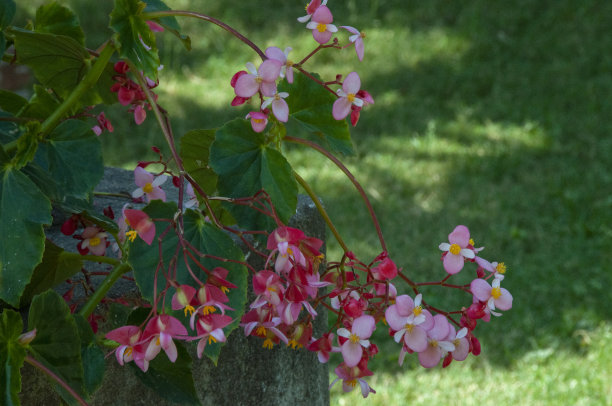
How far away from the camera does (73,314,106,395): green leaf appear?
3.40 ft

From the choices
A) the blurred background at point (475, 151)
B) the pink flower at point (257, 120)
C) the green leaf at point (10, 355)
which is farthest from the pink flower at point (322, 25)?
the blurred background at point (475, 151)

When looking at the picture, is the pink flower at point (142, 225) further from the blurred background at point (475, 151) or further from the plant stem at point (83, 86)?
the blurred background at point (475, 151)

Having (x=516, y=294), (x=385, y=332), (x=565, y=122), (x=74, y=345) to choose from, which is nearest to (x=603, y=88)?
(x=565, y=122)

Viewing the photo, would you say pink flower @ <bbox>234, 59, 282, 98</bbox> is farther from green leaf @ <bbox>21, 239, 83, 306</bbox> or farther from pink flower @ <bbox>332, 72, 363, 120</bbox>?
green leaf @ <bbox>21, 239, 83, 306</bbox>

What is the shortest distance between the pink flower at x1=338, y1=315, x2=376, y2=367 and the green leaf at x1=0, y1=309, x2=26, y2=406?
33cm

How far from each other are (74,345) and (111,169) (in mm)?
1024

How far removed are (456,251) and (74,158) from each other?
453 mm

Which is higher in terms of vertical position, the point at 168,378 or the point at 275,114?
the point at 275,114

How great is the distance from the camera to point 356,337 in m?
0.96

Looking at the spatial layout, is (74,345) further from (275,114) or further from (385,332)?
(385,332)

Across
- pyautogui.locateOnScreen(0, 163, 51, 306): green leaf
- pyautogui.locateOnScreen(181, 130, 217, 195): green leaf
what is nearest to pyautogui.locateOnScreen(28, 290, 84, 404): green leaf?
Result: pyautogui.locateOnScreen(0, 163, 51, 306): green leaf

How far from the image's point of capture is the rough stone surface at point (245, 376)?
4.23 feet

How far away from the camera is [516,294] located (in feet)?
10.1

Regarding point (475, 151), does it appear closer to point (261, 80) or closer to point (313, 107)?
point (313, 107)
